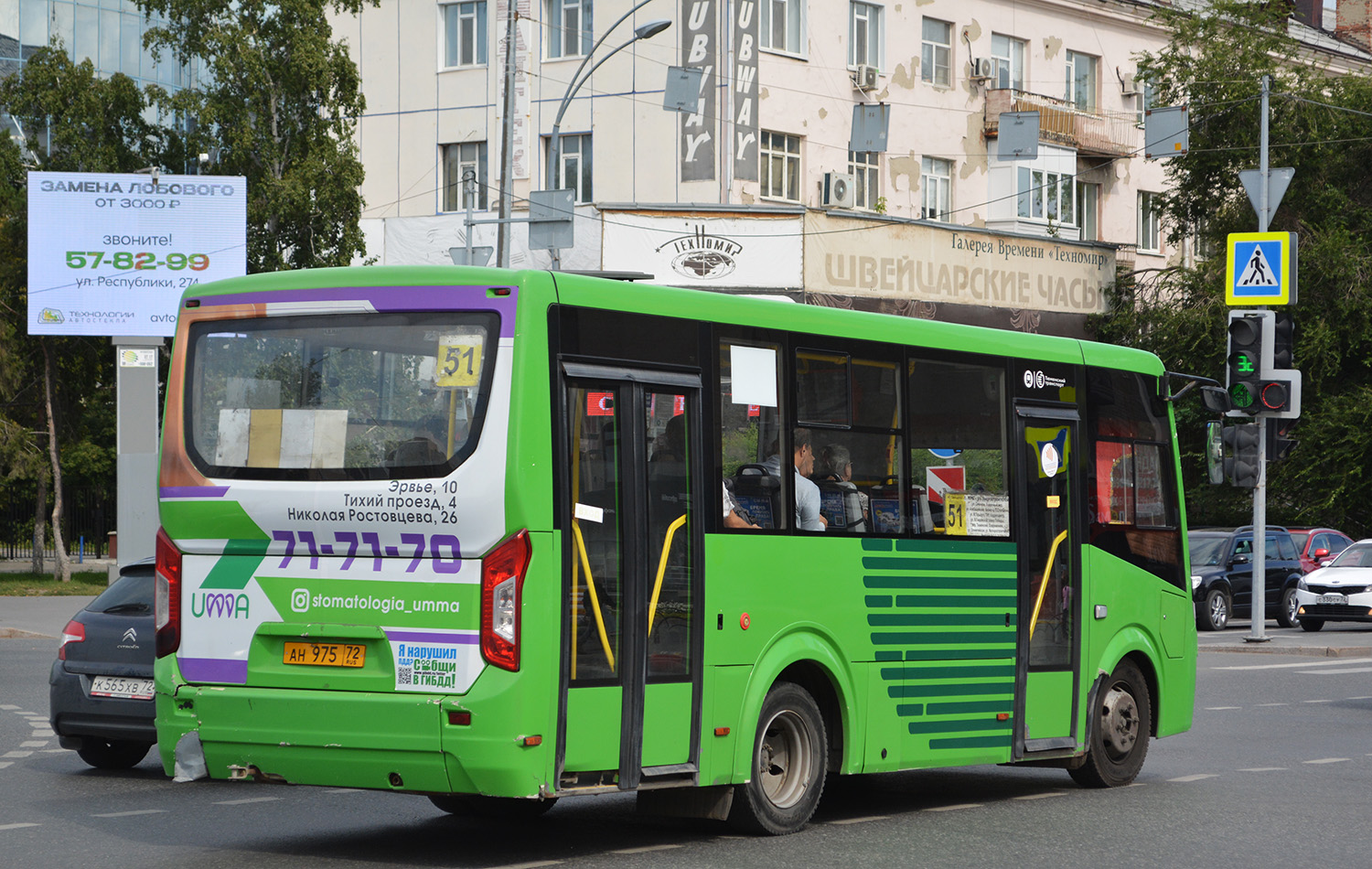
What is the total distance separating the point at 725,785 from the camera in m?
9.36

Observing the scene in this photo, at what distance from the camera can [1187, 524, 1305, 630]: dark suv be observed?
2983 cm

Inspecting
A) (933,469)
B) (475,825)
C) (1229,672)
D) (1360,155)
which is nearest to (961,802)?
(933,469)

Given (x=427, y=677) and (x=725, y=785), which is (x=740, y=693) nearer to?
(x=725, y=785)

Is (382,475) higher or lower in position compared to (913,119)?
lower

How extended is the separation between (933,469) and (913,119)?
108 feet

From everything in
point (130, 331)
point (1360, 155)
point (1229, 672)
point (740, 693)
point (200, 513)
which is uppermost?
point (1360, 155)

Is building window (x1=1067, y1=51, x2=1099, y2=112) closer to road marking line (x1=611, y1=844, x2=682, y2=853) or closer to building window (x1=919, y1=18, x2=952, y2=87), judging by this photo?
building window (x1=919, y1=18, x2=952, y2=87)

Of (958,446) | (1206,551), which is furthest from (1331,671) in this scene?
(958,446)

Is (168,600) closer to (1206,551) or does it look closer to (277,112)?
(1206,551)

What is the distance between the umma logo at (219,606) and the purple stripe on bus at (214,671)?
0.69ft

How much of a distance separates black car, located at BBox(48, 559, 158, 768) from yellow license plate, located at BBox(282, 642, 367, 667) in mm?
3848

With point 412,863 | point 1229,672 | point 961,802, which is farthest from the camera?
point 1229,672

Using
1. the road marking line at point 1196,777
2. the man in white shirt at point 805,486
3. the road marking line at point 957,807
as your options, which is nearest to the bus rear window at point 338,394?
the man in white shirt at point 805,486

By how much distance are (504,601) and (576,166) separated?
1289 inches
